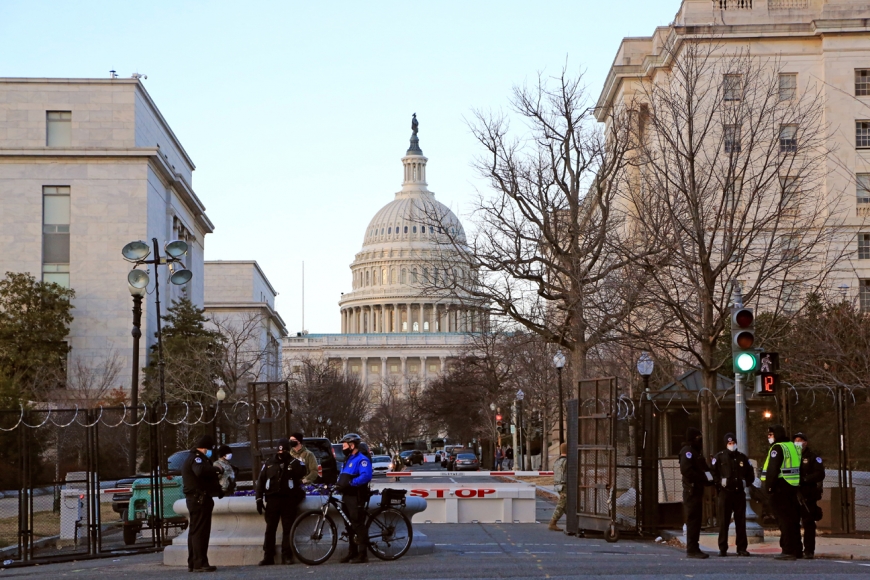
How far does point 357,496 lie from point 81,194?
59.3 m

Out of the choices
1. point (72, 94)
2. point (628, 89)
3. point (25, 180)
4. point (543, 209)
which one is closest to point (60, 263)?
point (25, 180)

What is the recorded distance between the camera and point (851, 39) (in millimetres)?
64438

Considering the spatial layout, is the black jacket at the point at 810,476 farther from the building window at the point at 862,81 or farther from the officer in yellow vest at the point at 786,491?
the building window at the point at 862,81

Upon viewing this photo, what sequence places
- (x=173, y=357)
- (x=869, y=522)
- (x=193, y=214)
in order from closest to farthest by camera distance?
(x=869, y=522) → (x=173, y=357) → (x=193, y=214)

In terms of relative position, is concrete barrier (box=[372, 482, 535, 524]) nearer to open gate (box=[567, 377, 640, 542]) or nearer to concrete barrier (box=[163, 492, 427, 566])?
open gate (box=[567, 377, 640, 542])

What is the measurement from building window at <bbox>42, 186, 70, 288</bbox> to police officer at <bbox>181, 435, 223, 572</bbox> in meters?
58.3

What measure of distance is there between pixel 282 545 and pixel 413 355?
172 m

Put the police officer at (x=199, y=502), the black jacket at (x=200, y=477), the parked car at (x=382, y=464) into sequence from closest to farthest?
the police officer at (x=199, y=502) → the black jacket at (x=200, y=477) → the parked car at (x=382, y=464)

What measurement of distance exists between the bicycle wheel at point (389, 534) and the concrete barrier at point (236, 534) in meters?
0.25

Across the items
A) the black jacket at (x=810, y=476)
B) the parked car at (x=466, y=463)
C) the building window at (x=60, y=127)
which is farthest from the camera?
the parked car at (x=466, y=463)

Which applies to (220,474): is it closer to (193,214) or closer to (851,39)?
(851,39)

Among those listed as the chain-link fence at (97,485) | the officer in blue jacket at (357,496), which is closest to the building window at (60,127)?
the chain-link fence at (97,485)

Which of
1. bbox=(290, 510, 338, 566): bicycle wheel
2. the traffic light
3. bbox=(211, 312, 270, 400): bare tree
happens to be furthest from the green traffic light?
bbox=(211, 312, 270, 400): bare tree

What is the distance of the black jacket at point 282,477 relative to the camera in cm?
1795
